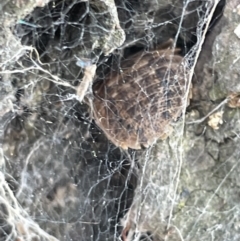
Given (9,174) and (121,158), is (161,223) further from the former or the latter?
(9,174)

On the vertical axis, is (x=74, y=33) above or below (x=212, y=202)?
above

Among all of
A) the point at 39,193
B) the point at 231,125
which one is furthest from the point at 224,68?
the point at 39,193

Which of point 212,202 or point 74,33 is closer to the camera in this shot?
point 74,33
